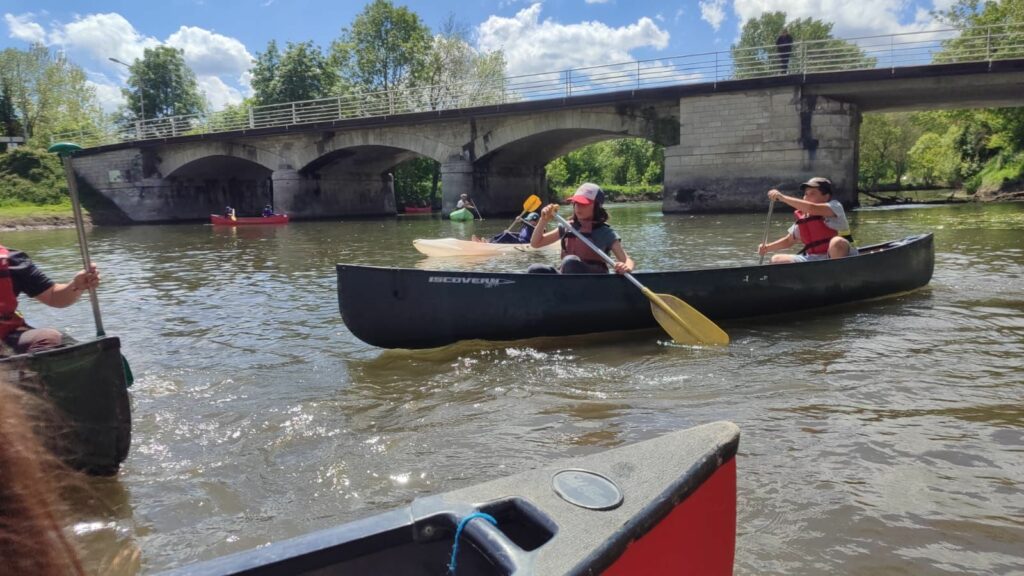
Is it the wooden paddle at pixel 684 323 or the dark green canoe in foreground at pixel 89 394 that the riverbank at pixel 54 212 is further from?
the dark green canoe in foreground at pixel 89 394

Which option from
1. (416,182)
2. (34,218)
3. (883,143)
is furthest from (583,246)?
(883,143)

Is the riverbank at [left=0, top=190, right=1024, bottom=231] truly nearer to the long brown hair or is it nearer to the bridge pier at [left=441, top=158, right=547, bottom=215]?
the bridge pier at [left=441, top=158, right=547, bottom=215]

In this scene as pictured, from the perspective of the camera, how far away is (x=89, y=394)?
3.28 m

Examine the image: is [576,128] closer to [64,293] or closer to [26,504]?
[64,293]

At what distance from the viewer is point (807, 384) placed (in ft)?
15.4

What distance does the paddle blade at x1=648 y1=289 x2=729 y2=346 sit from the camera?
5918 mm

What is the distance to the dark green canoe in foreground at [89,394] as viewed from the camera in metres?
3.08

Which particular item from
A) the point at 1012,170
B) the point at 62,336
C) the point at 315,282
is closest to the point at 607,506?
the point at 62,336

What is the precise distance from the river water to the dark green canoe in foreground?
0.67 ft

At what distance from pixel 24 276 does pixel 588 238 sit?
4.55m

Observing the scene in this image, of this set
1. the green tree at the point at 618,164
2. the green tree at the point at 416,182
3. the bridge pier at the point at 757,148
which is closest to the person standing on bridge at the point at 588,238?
the bridge pier at the point at 757,148

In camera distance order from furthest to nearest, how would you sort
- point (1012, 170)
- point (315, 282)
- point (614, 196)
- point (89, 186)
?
point (614, 196)
point (89, 186)
point (1012, 170)
point (315, 282)

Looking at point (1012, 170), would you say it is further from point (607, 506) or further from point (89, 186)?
point (89, 186)

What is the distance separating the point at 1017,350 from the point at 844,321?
156 cm
